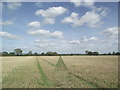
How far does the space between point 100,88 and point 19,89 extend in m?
4.33

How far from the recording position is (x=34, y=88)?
857 cm

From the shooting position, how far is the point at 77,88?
28.1ft

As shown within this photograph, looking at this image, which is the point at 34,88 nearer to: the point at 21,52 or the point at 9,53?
the point at 9,53

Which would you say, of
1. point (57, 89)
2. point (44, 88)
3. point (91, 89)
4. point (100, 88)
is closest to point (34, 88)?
point (44, 88)

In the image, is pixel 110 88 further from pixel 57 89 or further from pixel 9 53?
pixel 9 53

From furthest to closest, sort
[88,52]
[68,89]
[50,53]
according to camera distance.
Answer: [88,52] → [50,53] → [68,89]

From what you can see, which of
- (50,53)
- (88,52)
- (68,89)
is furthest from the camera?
(88,52)

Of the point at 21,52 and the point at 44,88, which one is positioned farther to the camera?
the point at 21,52

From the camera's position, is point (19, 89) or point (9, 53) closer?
point (19, 89)

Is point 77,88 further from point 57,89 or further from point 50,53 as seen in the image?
point 50,53

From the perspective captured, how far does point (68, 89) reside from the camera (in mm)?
8344

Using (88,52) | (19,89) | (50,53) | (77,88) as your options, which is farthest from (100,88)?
(88,52)

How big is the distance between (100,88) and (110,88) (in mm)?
531

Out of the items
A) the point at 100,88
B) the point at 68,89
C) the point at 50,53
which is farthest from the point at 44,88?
the point at 50,53
